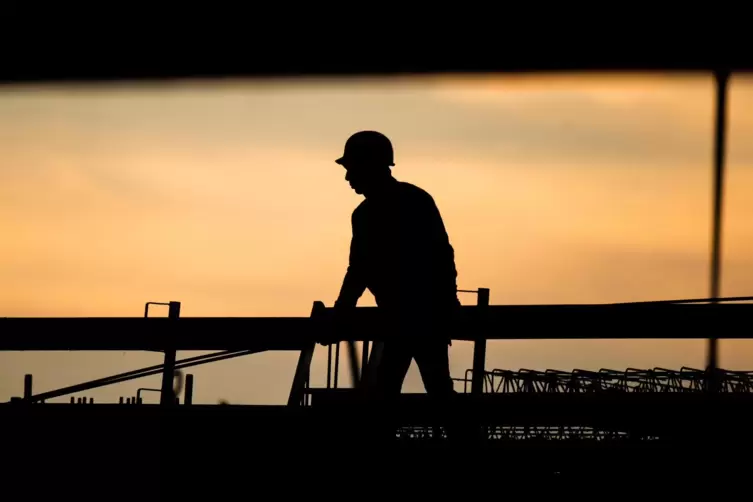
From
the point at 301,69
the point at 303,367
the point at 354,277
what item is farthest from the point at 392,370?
the point at 301,69

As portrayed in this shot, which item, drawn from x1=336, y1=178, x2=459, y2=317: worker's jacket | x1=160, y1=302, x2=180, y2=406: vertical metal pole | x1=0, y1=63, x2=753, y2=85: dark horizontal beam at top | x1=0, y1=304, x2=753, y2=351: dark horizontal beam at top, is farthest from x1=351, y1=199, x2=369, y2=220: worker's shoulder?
x1=0, y1=63, x2=753, y2=85: dark horizontal beam at top

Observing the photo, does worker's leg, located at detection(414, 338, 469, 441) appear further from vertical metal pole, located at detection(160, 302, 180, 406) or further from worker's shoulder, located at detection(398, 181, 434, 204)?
vertical metal pole, located at detection(160, 302, 180, 406)

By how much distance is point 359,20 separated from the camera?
266 cm

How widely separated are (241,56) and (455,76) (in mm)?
455

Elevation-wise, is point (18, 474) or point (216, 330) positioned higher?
point (216, 330)

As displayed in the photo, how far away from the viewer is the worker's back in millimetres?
6445

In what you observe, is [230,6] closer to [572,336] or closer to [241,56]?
[241,56]

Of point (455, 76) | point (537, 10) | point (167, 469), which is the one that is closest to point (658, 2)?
point (537, 10)

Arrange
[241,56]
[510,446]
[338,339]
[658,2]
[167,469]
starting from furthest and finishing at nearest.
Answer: [338,339]
[510,446]
[167,469]
[241,56]
[658,2]

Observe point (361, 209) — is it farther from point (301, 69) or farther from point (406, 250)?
point (301, 69)

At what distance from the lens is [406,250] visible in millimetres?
6496

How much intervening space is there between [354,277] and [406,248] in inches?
15.7

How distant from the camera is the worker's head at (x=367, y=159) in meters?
6.39

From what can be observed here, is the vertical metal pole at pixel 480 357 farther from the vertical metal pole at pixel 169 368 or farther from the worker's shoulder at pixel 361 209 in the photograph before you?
the vertical metal pole at pixel 169 368
